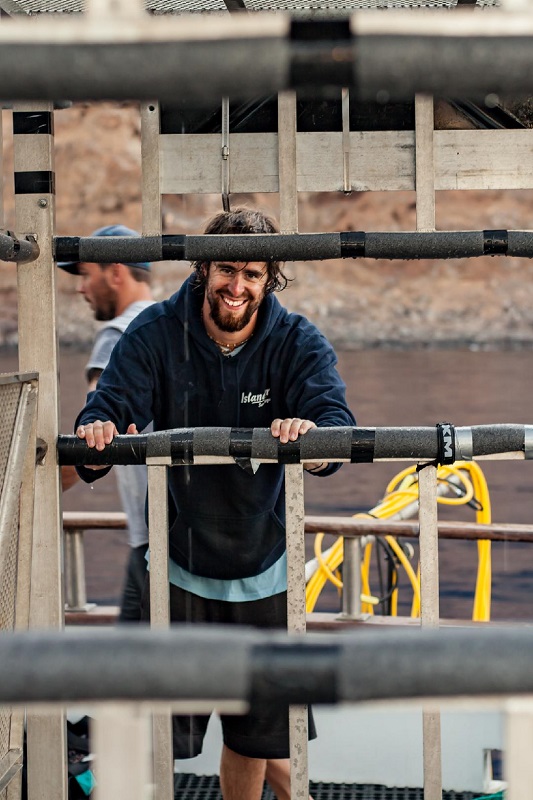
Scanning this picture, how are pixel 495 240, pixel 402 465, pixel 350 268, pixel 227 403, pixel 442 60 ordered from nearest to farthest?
pixel 442 60 < pixel 495 240 < pixel 227 403 < pixel 402 465 < pixel 350 268

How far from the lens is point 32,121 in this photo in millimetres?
1866

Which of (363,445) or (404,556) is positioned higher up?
(363,445)

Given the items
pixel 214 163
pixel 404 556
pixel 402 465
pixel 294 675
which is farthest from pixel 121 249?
pixel 402 465

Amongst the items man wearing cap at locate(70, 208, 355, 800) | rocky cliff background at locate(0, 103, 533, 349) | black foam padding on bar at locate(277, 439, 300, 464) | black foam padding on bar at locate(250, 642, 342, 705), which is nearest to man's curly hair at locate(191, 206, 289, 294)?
man wearing cap at locate(70, 208, 355, 800)

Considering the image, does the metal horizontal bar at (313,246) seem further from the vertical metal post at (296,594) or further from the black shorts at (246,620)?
the black shorts at (246,620)

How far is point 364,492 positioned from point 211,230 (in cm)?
1981

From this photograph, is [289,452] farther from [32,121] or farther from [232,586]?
[32,121]

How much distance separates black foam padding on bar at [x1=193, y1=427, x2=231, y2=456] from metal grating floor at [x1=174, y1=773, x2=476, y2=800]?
136 centimetres

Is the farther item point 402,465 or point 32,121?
point 402,465

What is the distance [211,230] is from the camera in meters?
2.27

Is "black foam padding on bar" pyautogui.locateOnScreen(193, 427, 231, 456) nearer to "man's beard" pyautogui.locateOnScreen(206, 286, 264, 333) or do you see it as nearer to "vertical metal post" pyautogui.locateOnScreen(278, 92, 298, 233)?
"vertical metal post" pyautogui.locateOnScreen(278, 92, 298, 233)

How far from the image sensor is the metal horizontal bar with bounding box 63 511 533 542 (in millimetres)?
3354

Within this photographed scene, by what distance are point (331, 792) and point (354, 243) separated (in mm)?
1650

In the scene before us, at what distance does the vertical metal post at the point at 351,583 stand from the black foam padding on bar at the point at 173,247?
1.85m
